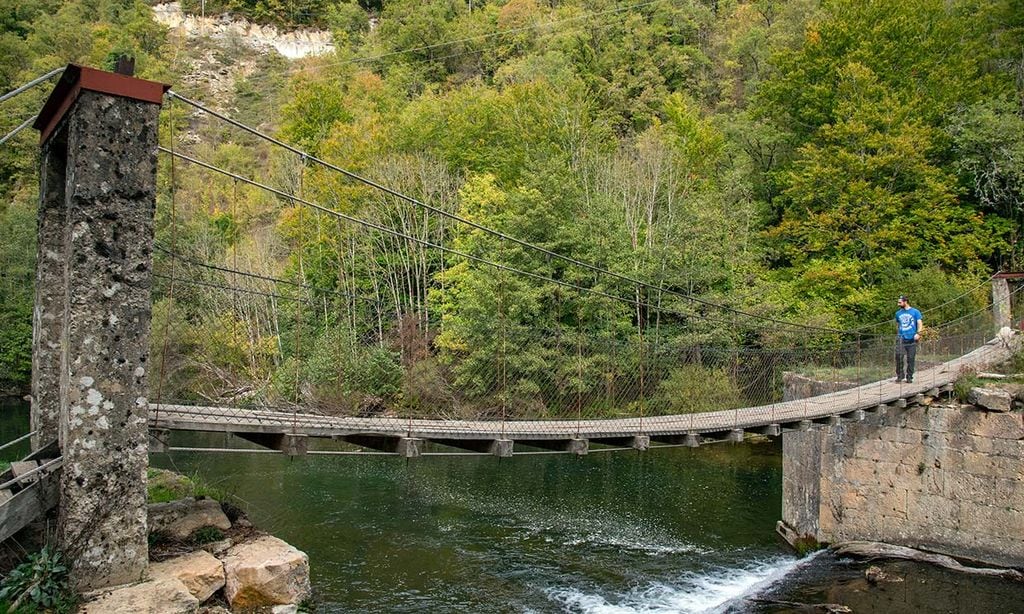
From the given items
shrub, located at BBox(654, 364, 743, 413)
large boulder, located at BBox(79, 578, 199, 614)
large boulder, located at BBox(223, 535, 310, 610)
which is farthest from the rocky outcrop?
large boulder, located at BBox(79, 578, 199, 614)

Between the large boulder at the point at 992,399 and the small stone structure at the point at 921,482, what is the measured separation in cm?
8

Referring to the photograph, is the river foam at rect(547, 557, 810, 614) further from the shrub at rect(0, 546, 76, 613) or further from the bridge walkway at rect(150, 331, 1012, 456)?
the shrub at rect(0, 546, 76, 613)

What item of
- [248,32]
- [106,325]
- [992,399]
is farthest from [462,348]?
[248,32]

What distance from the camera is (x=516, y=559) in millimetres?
7500

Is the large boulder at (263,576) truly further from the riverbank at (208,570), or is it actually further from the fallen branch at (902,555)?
the fallen branch at (902,555)

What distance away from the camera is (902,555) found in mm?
Answer: 7020

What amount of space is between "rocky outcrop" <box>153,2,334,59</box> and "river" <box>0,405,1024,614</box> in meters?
37.7

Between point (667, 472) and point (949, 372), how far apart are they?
457 centimetres

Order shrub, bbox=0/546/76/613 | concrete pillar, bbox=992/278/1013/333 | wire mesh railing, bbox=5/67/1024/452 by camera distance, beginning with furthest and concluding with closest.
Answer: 1. concrete pillar, bbox=992/278/1013/333
2. wire mesh railing, bbox=5/67/1024/452
3. shrub, bbox=0/546/76/613

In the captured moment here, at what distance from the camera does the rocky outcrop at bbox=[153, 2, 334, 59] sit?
44156mm

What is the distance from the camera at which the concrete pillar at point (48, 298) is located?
4.11 m

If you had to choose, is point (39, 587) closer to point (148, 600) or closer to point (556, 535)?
point (148, 600)

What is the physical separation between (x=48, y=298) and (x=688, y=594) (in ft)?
18.9

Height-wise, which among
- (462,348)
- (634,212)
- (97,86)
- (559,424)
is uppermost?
(634,212)
